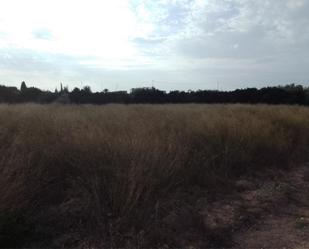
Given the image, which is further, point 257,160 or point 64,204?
point 257,160

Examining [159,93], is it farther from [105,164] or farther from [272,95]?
[105,164]

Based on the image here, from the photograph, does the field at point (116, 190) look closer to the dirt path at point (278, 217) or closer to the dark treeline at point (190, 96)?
the dirt path at point (278, 217)

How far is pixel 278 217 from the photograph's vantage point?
625 cm

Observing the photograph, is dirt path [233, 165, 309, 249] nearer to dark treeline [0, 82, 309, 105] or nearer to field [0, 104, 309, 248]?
field [0, 104, 309, 248]

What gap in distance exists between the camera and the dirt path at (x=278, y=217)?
5266mm

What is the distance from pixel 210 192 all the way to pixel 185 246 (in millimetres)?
2042

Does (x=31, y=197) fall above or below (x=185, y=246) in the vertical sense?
above

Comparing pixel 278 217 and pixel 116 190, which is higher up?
pixel 116 190

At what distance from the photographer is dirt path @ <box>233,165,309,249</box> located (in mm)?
5266

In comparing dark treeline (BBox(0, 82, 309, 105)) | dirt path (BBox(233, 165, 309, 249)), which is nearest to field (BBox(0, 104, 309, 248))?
dirt path (BBox(233, 165, 309, 249))

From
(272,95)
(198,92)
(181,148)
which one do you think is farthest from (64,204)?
(198,92)

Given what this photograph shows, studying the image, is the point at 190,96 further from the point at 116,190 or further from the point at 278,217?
the point at 116,190

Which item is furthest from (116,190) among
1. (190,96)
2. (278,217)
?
(190,96)

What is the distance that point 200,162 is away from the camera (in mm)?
7336
